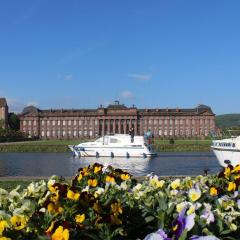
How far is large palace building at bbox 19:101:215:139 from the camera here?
189m

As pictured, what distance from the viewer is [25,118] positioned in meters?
200

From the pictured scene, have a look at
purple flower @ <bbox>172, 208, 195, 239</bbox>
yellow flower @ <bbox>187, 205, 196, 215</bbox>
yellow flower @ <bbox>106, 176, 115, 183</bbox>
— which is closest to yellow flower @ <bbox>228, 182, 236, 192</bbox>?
yellow flower @ <bbox>106, 176, 115, 183</bbox>

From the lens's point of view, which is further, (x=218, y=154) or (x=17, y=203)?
(x=218, y=154)

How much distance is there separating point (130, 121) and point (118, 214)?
18511 cm

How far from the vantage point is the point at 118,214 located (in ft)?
18.2

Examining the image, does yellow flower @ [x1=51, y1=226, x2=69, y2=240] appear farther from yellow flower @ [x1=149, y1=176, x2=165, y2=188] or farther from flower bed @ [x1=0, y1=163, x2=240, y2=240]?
yellow flower @ [x1=149, y1=176, x2=165, y2=188]

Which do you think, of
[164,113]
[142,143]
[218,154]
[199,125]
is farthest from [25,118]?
[218,154]

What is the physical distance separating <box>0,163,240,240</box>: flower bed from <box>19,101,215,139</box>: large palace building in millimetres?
180314

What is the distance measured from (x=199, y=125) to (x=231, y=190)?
600 feet

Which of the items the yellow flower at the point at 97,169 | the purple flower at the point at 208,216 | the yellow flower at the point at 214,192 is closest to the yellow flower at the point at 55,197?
the purple flower at the point at 208,216

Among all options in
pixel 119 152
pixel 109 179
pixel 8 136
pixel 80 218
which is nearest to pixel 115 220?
pixel 80 218

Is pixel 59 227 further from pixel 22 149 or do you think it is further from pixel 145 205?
pixel 22 149

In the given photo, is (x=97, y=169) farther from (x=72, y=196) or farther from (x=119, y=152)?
(x=119, y=152)

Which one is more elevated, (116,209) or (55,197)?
(55,197)
